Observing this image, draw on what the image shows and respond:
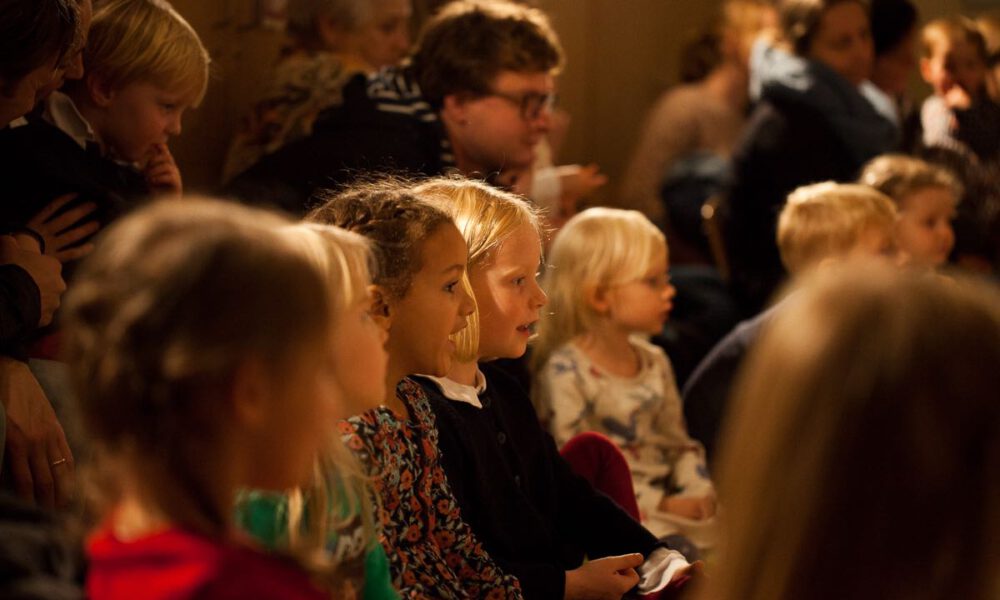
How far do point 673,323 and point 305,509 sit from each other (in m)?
2.79

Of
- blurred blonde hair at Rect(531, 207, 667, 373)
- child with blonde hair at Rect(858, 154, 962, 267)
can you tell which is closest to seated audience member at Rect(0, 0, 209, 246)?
blurred blonde hair at Rect(531, 207, 667, 373)

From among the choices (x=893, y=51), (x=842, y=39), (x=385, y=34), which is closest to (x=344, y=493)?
(x=385, y=34)

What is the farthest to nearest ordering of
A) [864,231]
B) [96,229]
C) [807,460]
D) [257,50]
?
[257,50] < [864,231] < [96,229] < [807,460]

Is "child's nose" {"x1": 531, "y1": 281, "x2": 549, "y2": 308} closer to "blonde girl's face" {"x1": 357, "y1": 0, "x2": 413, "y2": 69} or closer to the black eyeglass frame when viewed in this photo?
the black eyeglass frame

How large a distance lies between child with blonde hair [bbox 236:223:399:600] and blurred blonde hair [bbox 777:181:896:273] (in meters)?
2.21

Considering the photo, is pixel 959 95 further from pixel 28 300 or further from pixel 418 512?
pixel 28 300

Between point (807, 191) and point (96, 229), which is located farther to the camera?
point (807, 191)

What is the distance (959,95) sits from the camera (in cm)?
547

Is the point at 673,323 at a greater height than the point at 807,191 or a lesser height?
lesser

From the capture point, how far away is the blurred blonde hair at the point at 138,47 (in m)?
2.69

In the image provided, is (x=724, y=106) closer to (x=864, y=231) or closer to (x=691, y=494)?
(x=864, y=231)

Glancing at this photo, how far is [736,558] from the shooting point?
3.98 feet

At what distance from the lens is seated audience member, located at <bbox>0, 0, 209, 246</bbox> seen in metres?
2.57

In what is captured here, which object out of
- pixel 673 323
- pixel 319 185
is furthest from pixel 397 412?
pixel 673 323
